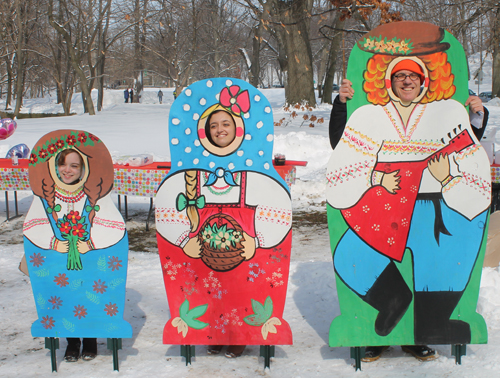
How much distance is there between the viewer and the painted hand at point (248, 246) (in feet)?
9.32

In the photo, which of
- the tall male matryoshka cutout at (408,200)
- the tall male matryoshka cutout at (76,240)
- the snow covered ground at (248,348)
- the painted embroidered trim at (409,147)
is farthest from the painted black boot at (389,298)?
the tall male matryoshka cutout at (76,240)

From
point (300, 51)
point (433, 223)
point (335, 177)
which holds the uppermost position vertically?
point (300, 51)

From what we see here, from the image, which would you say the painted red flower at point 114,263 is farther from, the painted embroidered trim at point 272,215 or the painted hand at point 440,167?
the painted hand at point 440,167

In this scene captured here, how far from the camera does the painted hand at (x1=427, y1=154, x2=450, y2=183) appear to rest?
9.02ft

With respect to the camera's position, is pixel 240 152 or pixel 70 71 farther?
pixel 70 71

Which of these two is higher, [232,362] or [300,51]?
[300,51]

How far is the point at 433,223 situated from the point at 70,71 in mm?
26274

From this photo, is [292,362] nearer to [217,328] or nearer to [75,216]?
[217,328]

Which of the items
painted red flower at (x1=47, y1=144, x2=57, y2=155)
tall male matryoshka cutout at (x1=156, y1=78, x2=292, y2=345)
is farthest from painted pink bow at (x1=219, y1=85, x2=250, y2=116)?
painted red flower at (x1=47, y1=144, x2=57, y2=155)

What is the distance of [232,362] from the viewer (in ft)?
9.59

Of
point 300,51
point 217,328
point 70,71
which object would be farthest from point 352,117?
point 70,71

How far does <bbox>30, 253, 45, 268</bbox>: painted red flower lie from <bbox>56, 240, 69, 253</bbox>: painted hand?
0.11 meters

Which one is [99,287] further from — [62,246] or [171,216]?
[171,216]

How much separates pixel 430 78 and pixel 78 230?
2186 mm
